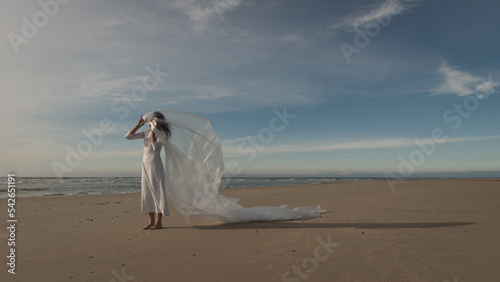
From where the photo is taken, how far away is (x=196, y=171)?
708cm

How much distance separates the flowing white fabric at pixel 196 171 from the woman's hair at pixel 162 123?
3 cm

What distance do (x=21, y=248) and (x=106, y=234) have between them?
1312mm

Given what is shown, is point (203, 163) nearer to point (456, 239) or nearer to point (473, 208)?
point (456, 239)

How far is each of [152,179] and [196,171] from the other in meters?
0.96

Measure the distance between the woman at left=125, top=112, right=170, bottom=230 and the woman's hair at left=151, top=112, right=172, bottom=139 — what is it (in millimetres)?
71

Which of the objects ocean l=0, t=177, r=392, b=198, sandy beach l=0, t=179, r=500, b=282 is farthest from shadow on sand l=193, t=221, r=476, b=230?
ocean l=0, t=177, r=392, b=198

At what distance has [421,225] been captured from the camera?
6.49 meters

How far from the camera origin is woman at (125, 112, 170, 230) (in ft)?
21.6

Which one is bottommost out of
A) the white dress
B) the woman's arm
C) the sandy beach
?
the sandy beach

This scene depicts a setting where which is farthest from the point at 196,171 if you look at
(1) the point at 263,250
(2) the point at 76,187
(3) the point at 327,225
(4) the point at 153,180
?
(2) the point at 76,187

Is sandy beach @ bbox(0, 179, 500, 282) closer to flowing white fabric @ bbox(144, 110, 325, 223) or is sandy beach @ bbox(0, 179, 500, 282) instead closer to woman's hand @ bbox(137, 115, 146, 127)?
flowing white fabric @ bbox(144, 110, 325, 223)

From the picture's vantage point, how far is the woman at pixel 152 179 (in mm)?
6594

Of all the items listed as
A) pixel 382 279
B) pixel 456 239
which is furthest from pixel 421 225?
pixel 382 279

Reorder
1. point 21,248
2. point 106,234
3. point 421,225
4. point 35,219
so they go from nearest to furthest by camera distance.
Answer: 1. point 21,248
2. point 106,234
3. point 421,225
4. point 35,219
